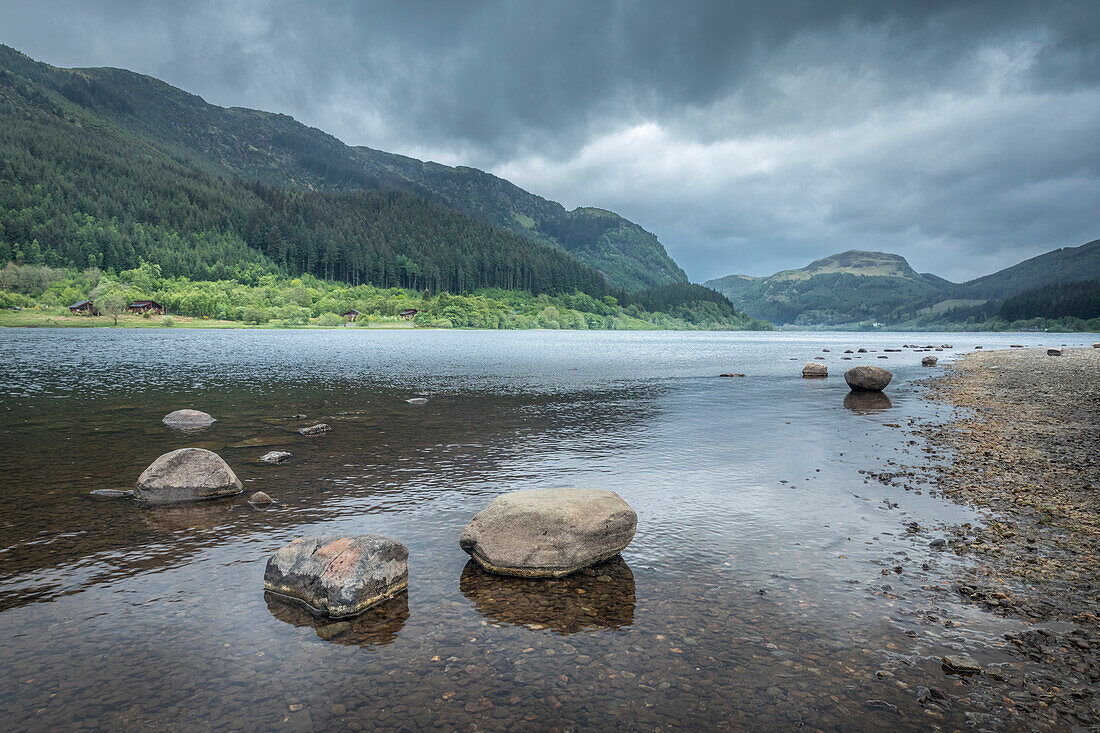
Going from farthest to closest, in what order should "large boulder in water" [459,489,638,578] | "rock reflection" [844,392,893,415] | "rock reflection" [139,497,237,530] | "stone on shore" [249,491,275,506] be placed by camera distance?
1. "rock reflection" [844,392,893,415]
2. "stone on shore" [249,491,275,506]
3. "rock reflection" [139,497,237,530]
4. "large boulder in water" [459,489,638,578]

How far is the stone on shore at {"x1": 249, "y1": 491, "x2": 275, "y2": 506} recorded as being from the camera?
16.3 meters

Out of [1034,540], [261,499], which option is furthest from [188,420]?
[1034,540]

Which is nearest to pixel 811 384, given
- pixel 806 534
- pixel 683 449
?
pixel 683 449

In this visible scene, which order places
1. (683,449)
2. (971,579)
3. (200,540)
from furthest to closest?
(683,449)
(200,540)
(971,579)

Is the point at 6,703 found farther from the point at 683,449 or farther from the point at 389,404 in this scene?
the point at 389,404

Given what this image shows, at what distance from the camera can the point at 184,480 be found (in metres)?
16.7

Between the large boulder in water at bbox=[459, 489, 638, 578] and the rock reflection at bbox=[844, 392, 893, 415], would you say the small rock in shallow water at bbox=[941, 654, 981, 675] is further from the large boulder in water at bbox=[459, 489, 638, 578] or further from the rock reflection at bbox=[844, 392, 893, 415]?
the rock reflection at bbox=[844, 392, 893, 415]

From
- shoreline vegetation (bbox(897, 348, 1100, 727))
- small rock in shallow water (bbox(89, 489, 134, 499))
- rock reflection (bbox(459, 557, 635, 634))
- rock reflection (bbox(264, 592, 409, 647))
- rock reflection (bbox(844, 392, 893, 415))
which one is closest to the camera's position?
shoreline vegetation (bbox(897, 348, 1100, 727))

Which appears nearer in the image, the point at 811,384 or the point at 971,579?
the point at 971,579

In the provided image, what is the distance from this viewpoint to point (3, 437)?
2542cm

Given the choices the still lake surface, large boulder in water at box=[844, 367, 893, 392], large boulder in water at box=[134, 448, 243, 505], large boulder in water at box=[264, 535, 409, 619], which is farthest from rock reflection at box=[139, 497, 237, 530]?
large boulder in water at box=[844, 367, 893, 392]

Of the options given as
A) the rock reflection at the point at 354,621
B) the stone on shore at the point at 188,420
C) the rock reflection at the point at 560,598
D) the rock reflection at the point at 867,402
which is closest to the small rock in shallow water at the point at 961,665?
the rock reflection at the point at 560,598

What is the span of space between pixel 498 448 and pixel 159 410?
2386 centimetres

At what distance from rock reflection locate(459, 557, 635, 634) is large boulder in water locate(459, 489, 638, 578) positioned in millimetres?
268
